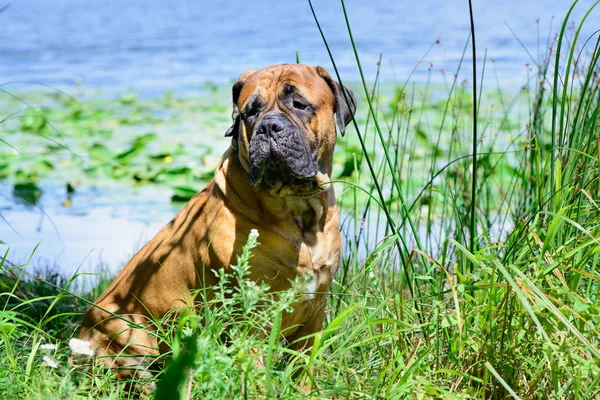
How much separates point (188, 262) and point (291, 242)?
0.43 m

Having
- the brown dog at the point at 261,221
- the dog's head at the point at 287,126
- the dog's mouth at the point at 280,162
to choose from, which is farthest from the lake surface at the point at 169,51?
the dog's mouth at the point at 280,162

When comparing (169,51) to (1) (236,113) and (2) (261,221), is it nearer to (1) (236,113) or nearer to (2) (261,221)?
(1) (236,113)

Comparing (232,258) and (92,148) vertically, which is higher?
(232,258)

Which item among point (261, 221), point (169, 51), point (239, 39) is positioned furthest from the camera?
point (239, 39)

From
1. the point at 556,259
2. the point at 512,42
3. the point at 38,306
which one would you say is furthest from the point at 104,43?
the point at 556,259

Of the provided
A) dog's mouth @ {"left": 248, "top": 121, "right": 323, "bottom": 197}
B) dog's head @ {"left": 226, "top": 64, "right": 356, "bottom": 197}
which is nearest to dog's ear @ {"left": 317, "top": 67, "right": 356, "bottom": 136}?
dog's head @ {"left": 226, "top": 64, "right": 356, "bottom": 197}

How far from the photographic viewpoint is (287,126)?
3.05m

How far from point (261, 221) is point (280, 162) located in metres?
0.29

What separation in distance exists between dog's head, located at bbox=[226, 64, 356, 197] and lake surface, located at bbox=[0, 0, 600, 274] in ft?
6.77

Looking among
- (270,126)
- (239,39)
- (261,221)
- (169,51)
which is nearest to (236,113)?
(270,126)

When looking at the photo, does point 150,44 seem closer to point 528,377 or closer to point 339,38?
point 339,38

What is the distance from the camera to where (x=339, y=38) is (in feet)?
47.0

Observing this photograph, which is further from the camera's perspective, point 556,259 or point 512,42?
point 512,42

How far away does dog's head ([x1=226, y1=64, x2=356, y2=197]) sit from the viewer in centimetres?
302
